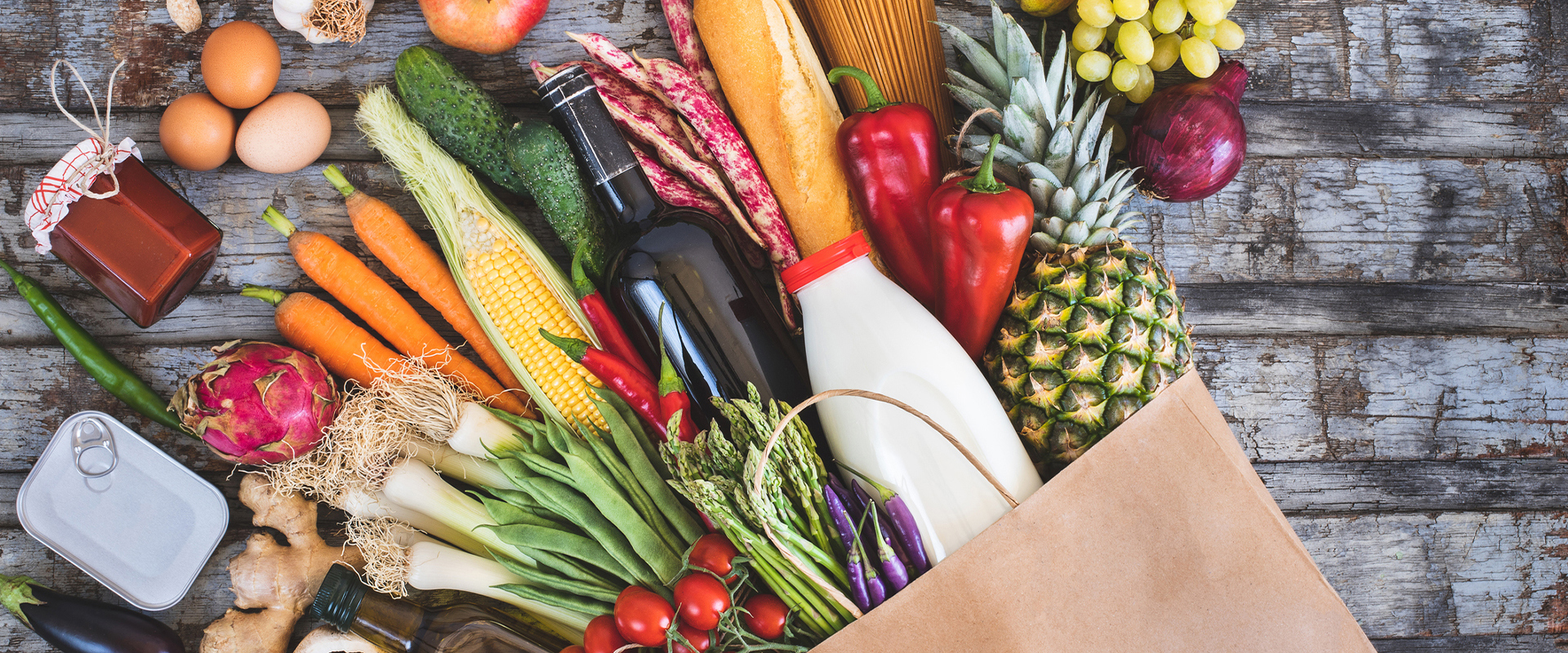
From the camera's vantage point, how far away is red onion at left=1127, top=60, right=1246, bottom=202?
1382 millimetres

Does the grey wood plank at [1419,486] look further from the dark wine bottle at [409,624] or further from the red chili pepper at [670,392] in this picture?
the dark wine bottle at [409,624]

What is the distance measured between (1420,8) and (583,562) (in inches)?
86.4

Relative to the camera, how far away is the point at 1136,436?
1078 millimetres

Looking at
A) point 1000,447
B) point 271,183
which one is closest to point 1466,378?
point 1000,447

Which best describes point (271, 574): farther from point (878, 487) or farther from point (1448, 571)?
point (1448, 571)

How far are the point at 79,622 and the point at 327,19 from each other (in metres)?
1.29

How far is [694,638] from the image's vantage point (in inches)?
44.3

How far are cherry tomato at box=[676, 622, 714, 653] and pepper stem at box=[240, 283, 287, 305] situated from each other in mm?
1091

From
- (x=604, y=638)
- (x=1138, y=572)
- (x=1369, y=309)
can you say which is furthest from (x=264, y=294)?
(x=1369, y=309)

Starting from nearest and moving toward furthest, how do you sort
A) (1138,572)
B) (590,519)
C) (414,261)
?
(1138,572)
(590,519)
(414,261)

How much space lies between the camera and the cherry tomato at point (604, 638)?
115cm

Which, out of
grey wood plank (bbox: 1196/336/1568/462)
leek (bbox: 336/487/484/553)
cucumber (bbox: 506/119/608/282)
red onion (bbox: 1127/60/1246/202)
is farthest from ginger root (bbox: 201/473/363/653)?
grey wood plank (bbox: 1196/336/1568/462)

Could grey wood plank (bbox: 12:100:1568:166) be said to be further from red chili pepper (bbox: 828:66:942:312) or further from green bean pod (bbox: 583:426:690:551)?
green bean pod (bbox: 583:426:690:551)

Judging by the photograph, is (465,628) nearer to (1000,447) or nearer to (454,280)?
(454,280)
